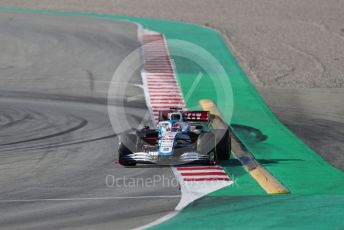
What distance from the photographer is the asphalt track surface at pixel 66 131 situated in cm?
1540

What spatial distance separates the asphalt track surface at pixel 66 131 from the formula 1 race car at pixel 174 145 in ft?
1.01

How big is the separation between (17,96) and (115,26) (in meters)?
15.2

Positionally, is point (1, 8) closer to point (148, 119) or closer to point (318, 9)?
point (318, 9)

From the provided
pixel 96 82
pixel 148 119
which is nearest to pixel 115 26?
pixel 96 82

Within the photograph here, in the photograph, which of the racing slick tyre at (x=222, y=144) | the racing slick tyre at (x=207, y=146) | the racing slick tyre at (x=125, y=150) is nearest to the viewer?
the racing slick tyre at (x=207, y=146)

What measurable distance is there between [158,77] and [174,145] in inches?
562

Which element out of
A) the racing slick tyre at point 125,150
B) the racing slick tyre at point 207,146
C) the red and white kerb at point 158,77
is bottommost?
the red and white kerb at point 158,77

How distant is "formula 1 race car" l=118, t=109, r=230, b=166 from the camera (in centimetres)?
1900

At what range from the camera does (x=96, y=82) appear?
3341cm

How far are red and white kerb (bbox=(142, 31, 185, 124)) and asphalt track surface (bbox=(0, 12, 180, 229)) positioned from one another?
0.47m

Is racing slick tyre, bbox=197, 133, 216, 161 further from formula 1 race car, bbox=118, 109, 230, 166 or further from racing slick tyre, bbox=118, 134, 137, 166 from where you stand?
racing slick tyre, bbox=118, 134, 137, 166

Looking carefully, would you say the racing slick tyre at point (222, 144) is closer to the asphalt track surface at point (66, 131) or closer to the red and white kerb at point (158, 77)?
the asphalt track surface at point (66, 131)

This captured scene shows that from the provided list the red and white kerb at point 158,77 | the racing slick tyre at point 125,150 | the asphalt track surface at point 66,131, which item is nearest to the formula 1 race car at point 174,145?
the racing slick tyre at point 125,150

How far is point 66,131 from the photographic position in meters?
24.1
